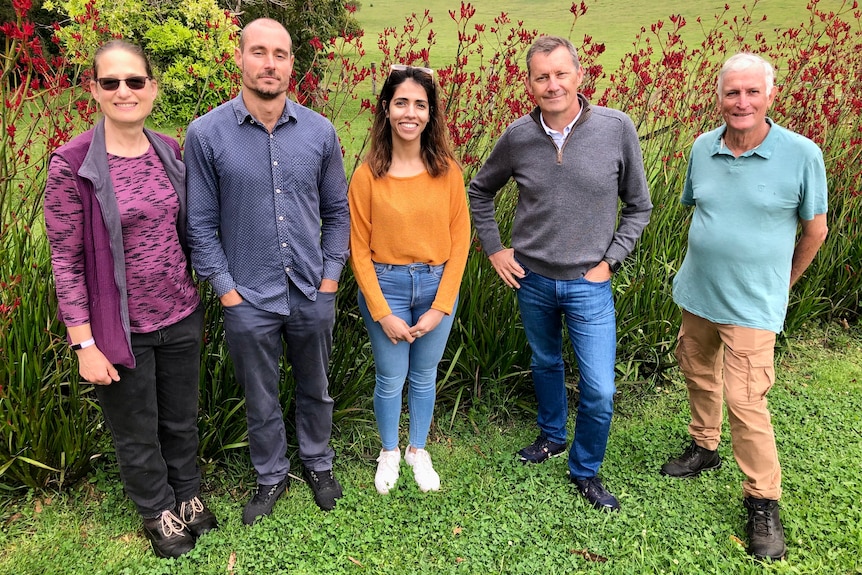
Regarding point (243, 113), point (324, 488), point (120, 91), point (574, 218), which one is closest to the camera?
point (120, 91)

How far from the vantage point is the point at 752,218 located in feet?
7.89

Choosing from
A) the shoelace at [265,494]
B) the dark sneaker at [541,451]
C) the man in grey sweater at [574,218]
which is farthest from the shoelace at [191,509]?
the man in grey sweater at [574,218]

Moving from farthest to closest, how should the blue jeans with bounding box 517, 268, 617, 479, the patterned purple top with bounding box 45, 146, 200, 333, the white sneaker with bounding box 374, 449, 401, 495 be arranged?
the white sneaker with bounding box 374, 449, 401, 495
the blue jeans with bounding box 517, 268, 617, 479
the patterned purple top with bounding box 45, 146, 200, 333

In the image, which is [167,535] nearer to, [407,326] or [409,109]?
[407,326]

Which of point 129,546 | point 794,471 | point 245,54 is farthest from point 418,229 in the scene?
point 794,471

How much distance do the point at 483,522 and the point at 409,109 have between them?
1.81 meters

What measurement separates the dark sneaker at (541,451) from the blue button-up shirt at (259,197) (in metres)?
1.44

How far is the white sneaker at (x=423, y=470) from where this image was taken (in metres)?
2.86

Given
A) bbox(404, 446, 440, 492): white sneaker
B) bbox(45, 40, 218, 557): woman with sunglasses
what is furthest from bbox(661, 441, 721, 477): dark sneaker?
bbox(45, 40, 218, 557): woman with sunglasses

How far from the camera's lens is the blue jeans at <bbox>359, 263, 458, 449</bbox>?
2502 mm

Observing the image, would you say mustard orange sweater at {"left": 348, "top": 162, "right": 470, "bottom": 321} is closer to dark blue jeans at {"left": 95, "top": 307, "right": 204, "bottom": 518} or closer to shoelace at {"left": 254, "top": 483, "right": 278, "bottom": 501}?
dark blue jeans at {"left": 95, "top": 307, "right": 204, "bottom": 518}

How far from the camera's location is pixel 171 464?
2457 mm

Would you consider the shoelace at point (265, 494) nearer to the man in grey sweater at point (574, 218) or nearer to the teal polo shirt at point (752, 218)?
the man in grey sweater at point (574, 218)

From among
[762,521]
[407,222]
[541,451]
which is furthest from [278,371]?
[762,521]
